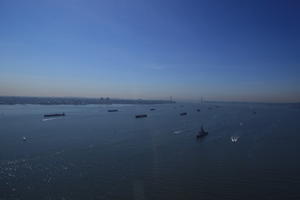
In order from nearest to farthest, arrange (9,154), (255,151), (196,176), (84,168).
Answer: (196,176) < (84,168) < (9,154) < (255,151)

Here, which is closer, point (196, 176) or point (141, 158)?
point (196, 176)

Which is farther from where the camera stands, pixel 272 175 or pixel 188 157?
pixel 188 157

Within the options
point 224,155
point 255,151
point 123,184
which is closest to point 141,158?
point 123,184

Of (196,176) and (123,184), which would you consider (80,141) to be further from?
(196,176)

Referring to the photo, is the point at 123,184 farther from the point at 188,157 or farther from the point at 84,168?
the point at 188,157

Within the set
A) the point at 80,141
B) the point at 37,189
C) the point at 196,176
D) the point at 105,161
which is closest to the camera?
the point at 37,189

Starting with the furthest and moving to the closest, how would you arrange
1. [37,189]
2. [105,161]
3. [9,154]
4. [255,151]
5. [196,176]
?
[255,151], [9,154], [105,161], [196,176], [37,189]

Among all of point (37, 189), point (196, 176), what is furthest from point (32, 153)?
point (196, 176)

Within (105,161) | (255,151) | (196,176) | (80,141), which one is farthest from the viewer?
(80,141)
